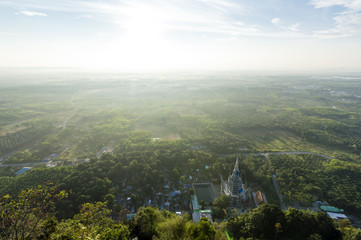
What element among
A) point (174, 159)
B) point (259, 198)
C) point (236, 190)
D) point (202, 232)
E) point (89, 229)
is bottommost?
point (259, 198)

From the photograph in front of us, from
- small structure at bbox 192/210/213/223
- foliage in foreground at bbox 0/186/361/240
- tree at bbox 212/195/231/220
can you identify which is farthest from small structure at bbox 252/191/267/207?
small structure at bbox 192/210/213/223

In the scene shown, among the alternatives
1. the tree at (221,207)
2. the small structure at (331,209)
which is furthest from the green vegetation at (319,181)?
the tree at (221,207)

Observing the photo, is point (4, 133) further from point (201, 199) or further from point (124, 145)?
point (201, 199)

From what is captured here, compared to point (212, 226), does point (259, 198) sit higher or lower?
→ lower

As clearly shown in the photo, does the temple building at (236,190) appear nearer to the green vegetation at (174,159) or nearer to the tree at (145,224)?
the green vegetation at (174,159)

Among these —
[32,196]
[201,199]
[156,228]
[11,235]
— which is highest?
[32,196]

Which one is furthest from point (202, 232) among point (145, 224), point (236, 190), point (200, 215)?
point (236, 190)

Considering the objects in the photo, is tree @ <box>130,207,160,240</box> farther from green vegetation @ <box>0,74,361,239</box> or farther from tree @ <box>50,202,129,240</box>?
tree @ <box>50,202,129,240</box>

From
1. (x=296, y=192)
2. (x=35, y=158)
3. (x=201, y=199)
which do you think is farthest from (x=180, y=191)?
(x=35, y=158)

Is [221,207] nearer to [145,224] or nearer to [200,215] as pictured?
[200,215]

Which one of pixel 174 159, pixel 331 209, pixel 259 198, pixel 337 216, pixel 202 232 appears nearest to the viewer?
pixel 202 232

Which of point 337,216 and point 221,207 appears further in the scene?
point 221,207
